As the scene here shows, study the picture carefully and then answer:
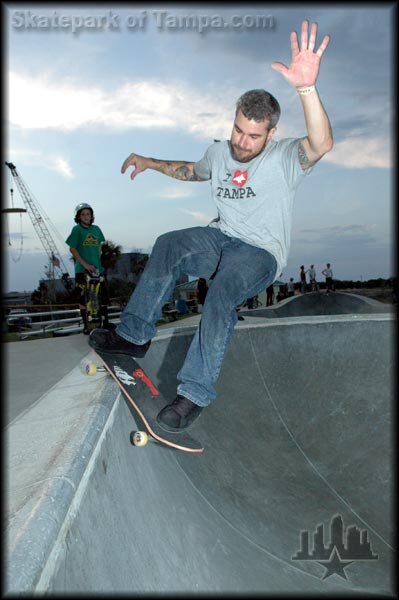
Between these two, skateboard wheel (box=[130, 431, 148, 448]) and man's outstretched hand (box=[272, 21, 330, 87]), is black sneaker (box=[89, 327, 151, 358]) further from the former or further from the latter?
man's outstretched hand (box=[272, 21, 330, 87])

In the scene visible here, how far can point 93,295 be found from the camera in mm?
8508

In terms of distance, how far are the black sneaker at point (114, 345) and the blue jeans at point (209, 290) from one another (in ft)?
0.16

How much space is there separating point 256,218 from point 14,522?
2304 millimetres

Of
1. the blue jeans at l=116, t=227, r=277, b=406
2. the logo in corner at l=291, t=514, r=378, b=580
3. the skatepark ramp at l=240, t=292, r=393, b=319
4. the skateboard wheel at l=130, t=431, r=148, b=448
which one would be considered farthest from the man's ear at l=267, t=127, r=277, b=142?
the skatepark ramp at l=240, t=292, r=393, b=319

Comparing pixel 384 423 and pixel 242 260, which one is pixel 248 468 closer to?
pixel 384 423

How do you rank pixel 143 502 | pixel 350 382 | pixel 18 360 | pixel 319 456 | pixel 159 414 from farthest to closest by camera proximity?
pixel 18 360, pixel 350 382, pixel 319 456, pixel 159 414, pixel 143 502

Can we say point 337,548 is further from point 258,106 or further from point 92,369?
point 258,106

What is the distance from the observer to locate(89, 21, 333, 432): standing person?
8.77ft

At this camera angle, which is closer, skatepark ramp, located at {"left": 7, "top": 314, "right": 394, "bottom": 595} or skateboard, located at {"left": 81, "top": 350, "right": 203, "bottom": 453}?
skatepark ramp, located at {"left": 7, "top": 314, "right": 394, "bottom": 595}

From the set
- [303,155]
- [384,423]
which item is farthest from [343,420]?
[303,155]

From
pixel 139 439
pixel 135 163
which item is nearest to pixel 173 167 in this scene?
pixel 135 163

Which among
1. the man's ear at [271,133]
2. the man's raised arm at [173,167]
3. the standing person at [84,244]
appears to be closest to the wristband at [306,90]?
the man's ear at [271,133]

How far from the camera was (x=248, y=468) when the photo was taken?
3562 mm

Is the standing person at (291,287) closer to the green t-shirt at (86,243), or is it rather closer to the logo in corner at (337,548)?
the green t-shirt at (86,243)
